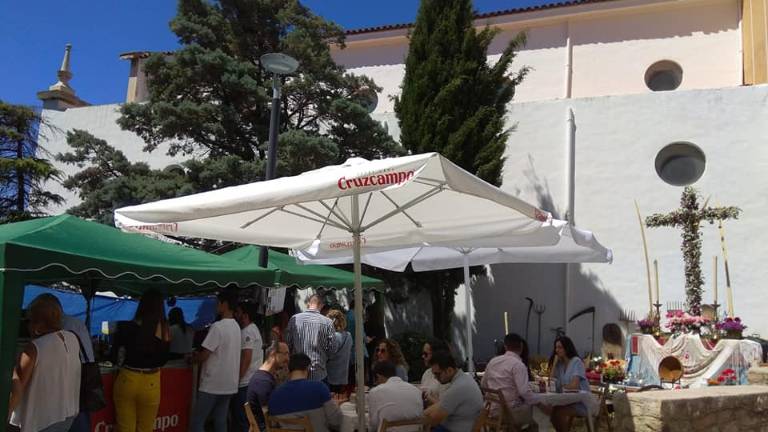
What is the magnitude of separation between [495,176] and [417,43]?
3.70 meters

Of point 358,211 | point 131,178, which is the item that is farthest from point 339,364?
point 131,178

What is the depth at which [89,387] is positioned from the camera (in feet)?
16.6

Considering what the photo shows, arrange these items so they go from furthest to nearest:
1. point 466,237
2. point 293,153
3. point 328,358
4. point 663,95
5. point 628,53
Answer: point 628,53 < point 663,95 < point 293,153 < point 328,358 < point 466,237

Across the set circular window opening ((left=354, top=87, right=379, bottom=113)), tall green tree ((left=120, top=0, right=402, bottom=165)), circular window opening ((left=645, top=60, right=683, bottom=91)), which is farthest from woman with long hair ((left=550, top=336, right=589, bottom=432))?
circular window opening ((left=645, top=60, right=683, bottom=91))

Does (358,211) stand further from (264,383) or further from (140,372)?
(140,372)

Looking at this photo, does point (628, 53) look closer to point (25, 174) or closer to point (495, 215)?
point (495, 215)

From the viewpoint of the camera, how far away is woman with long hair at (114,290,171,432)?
5.82 meters

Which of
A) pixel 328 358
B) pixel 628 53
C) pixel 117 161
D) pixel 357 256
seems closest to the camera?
pixel 357 256

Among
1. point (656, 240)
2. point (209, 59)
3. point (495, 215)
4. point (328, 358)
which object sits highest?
point (209, 59)

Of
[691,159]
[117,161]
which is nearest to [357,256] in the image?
[117,161]

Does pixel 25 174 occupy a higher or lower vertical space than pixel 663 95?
lower

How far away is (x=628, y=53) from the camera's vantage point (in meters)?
18.2

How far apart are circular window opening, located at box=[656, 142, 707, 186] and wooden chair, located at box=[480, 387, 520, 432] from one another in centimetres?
991

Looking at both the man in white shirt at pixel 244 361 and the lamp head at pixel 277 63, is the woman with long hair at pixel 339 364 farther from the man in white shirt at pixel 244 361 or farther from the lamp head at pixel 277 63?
the lamp head at pixel 277 63
